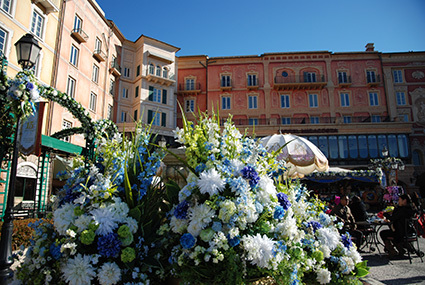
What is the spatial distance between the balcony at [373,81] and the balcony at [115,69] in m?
26.7

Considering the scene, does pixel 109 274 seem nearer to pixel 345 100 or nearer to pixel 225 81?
pixel 225 81

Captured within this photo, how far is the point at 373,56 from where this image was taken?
30.4 metres

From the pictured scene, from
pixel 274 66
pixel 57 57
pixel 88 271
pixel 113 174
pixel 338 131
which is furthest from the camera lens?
pixel 274 66

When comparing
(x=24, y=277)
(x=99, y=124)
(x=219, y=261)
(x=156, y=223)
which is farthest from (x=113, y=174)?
(x=99, y=124)

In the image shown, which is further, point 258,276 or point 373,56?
point 373,56

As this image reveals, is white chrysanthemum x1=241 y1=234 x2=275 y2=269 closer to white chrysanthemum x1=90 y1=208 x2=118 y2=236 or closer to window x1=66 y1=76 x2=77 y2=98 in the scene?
white chrysanthemum x1=90 y1=208 x2=118 y2=236

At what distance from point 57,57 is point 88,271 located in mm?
18907

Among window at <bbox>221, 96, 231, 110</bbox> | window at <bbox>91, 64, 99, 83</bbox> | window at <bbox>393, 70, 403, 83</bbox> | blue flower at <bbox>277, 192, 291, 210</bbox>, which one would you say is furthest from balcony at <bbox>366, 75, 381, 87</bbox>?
blue flower at <bbox>277, 192, 291, 210</bbox>

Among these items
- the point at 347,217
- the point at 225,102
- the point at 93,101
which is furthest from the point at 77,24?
the point at 347,217

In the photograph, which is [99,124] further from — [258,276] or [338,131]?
[338,131]

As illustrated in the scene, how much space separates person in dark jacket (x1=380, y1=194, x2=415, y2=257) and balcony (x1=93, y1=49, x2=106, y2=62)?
22.8 m

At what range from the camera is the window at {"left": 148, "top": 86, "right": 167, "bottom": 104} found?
27519 mm

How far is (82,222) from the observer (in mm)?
2312

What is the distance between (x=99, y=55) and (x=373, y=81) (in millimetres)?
28508
